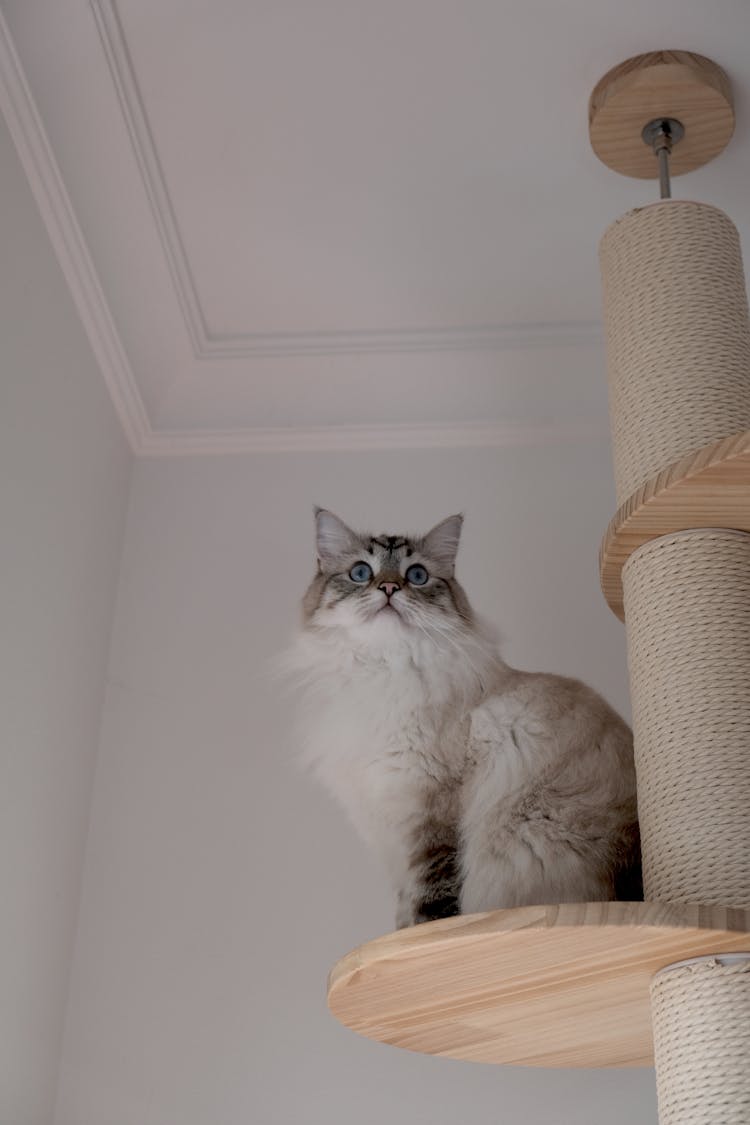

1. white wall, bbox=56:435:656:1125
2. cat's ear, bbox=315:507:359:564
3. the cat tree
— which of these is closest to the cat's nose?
cat's ear, bbox=315:507:359:564

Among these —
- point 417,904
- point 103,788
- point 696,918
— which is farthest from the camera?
point 103,788

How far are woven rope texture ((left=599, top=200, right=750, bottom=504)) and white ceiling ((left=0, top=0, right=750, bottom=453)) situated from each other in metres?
0.31

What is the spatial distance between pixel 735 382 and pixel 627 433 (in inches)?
5.9

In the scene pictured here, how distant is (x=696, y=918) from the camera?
1166 mm

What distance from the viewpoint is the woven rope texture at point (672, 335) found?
1564 mm

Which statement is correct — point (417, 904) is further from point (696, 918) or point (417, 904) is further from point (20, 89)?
point (20, 89)

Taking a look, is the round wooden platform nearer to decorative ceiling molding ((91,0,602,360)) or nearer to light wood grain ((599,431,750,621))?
light wood grain ((599,431,750,621))

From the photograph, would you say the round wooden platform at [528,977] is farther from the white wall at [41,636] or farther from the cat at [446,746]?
the white wall at [41,636]

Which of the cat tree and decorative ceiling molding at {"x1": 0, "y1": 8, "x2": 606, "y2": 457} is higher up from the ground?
decorative ceiling molding at {"x1": 0, "y1": 8, "x2": 606, "y2": 457}

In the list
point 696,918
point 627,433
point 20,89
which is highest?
point 20,89

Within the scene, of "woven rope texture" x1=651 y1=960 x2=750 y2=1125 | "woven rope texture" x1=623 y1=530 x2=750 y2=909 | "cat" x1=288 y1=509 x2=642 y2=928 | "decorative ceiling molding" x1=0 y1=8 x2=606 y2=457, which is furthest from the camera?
"decorative ceiling molding" x1=0 y1=8 x2=606 y2=457

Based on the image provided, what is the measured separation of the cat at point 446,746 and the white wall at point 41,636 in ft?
1.38

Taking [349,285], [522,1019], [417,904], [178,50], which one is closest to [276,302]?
[349,285]

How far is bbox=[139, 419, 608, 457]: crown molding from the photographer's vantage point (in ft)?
7.84
